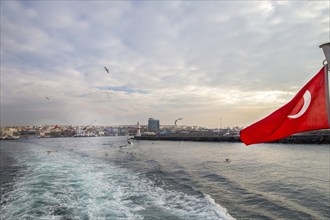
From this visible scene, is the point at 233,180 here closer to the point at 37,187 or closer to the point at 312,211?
the point at 312,211

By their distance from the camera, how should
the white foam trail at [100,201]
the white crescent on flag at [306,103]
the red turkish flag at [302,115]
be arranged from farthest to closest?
the white foam trail at [100,201], the white crescent on flag at [306,103], the red turkish flag at [302,115]

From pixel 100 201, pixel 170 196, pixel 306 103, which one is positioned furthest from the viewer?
pixel 170 196

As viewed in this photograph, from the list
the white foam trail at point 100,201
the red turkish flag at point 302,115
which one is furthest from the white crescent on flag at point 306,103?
the white foam trail at point 100,201

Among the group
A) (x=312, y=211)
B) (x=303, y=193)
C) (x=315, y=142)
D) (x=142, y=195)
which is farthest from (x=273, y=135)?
(x=315, y=142)

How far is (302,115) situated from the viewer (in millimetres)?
4141

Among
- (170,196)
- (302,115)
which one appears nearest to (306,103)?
(302,115)

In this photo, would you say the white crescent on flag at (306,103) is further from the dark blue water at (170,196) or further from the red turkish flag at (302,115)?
the dark blue water at (170,196)

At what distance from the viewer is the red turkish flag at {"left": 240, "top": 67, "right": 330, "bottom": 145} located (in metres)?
4.01

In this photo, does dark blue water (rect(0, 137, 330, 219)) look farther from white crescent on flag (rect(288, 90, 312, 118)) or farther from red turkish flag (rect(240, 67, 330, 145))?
white crescent on flag (rect(288, 90, 312, 118))

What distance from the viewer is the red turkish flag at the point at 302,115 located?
4008 mm

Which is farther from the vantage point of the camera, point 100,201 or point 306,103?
point 100,201

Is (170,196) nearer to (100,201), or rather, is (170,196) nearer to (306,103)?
(100,201)

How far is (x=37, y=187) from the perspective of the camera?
52.8ft

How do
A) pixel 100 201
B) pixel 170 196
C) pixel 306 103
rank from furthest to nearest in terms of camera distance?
pixel 170 196
pixel 100 201
pixel 306 103
